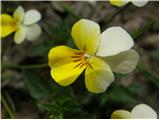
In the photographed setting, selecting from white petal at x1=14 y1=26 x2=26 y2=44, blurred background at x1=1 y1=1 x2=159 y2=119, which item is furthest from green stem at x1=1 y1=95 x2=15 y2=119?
white petal at x1=14 y1=26 x2=26 y2=44

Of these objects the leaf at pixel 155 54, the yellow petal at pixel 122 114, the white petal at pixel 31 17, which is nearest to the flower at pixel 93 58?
the yellow petal at pixel 122 114

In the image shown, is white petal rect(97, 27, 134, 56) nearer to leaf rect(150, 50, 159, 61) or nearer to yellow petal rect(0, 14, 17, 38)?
yellow petal rect(0, 14, 17, 38)

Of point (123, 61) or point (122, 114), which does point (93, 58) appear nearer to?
point (123, 61)

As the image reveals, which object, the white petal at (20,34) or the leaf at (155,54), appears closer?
the white petal at (20,34)

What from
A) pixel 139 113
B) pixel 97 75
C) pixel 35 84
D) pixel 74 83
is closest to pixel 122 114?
pixel 139 113

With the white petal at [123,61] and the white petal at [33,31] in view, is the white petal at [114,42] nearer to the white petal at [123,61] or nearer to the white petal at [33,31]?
the white petal at [123,61]

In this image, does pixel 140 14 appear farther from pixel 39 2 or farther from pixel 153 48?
pixel 39 2
